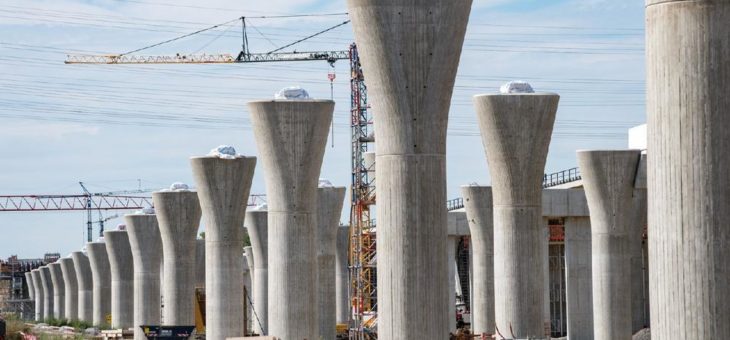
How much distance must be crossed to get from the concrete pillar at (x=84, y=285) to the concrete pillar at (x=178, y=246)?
34794mm

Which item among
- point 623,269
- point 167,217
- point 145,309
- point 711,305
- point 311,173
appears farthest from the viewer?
point 145,309

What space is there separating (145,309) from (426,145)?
30.1m

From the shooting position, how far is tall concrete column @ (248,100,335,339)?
106 ft

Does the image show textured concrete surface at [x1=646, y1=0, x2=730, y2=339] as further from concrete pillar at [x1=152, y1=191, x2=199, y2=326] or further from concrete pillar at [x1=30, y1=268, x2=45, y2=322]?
concrete pillar at [x1=30, y1=268, x2=45, y2=322]

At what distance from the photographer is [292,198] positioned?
33.4m

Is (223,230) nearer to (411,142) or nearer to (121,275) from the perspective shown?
(411,142)

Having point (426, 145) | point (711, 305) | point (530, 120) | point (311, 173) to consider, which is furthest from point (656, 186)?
point (311, 173)

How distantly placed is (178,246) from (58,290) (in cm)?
5397

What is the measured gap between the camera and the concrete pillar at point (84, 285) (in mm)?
81000

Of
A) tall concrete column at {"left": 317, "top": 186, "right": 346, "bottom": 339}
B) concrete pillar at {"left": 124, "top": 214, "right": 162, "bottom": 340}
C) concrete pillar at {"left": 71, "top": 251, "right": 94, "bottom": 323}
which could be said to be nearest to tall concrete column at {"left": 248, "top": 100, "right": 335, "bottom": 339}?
tall concrete column at {"left": 317, "top": 186, "right": 346, "bottom": 339}

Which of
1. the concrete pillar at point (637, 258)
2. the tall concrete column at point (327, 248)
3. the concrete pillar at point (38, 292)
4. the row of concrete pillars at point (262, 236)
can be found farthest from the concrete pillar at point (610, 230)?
the concrete pillar at point (38, 292)

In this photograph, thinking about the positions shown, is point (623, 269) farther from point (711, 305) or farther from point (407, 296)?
point (711, 305)

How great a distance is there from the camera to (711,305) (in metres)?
13.2

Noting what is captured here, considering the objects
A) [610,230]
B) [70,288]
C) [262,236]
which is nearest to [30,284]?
[70,288]
